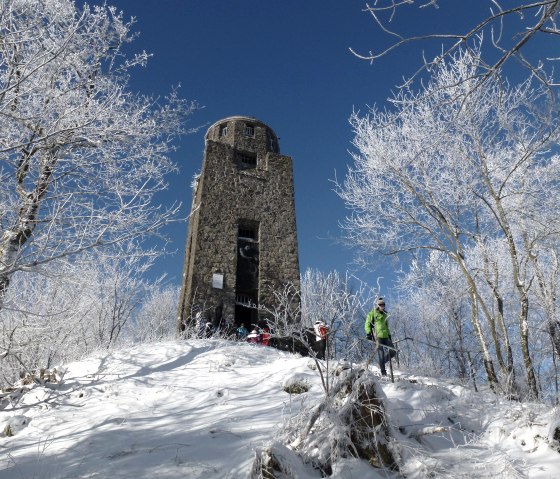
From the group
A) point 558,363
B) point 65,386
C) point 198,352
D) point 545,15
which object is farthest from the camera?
point 558,363

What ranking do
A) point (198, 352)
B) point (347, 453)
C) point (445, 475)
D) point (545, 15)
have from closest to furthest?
point (545, 15) → point (445, 475) → point (347, 453) → point (198, 352)

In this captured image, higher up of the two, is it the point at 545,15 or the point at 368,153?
the point at 368,153

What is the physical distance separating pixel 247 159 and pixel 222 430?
542 inches

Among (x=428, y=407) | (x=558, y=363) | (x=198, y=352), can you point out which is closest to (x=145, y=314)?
(x=198, y=352)

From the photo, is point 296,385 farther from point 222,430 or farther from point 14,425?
point 14,425

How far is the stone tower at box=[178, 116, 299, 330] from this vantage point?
13195 mm

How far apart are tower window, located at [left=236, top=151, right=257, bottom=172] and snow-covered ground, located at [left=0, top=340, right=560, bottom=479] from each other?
11127 mm

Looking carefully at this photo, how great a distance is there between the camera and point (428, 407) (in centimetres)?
484

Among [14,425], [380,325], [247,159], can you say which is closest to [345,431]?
[380,325]

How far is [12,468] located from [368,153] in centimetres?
901

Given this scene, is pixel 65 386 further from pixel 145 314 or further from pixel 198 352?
pixel 145 314

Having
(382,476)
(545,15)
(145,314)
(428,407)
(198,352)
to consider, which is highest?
(145,314)

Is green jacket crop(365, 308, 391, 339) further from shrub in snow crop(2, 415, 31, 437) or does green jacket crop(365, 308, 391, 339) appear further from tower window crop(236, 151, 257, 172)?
tower window crop(236, 151, 257, 172)

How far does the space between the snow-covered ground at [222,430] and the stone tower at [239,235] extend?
21.1 ft
